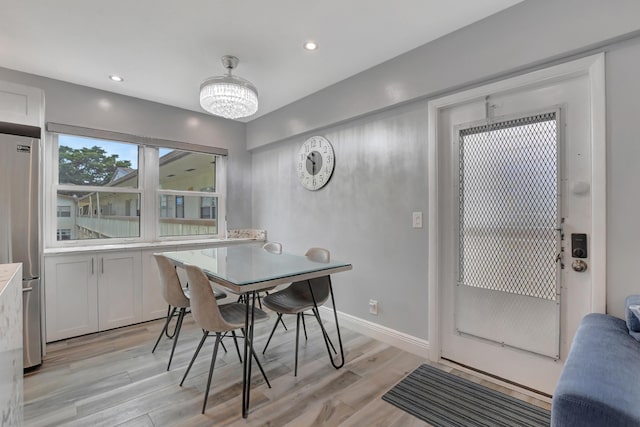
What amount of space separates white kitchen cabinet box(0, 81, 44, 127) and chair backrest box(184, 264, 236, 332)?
1.96m

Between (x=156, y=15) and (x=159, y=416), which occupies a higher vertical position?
(x=156, y=15)

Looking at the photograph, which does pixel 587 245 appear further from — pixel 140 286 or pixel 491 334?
pixel 140 286

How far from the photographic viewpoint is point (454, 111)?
2.36 metres

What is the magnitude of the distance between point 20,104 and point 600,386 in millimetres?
3910

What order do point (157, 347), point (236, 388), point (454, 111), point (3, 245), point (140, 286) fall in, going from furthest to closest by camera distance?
point (140, 286), point (157, 347), point (454, 111), point (3, 245), point (236, 388)

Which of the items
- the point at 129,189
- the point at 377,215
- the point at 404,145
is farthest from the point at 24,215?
the point at 404,145

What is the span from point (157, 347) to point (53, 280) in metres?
1.18

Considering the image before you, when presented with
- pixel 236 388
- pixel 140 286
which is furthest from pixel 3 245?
pixel 236 388

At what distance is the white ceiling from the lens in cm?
196

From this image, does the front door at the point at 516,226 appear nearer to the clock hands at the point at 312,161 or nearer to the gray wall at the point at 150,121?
the clock hands at the point at 312,161

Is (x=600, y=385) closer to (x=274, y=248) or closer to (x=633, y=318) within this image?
(x=633, y=318)

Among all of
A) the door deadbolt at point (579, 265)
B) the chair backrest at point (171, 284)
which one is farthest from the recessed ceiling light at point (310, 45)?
the door deadbolt at point (579, 265)

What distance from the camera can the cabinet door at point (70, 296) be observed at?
8.96 feet

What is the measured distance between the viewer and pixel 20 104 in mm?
2369
